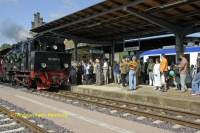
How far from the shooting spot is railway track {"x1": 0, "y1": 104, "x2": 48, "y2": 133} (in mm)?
9805

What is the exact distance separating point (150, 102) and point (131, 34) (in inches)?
314

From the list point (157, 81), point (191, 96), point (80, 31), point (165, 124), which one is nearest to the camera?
point (165, 124)

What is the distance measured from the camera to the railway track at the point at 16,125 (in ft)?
32.2

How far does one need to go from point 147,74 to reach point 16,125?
12.6 metres

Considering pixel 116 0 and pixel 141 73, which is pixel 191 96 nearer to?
pixel 116 0

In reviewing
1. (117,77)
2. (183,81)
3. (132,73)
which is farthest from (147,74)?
(183,81)

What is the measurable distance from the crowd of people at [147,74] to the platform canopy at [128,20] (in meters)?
1.73

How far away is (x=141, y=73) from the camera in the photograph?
897 inches

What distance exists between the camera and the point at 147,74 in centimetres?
2227

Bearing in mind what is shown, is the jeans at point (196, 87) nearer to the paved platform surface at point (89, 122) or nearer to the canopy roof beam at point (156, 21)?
the canopy roof beam at point (156, 21)

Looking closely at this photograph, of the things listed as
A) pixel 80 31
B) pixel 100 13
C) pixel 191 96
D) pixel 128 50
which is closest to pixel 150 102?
pixel 191 96

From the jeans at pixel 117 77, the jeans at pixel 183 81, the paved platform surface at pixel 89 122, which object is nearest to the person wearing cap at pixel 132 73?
the jeans at pixel 183 81

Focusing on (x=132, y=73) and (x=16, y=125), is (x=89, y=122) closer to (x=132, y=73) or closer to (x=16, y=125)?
(x=16, y=125)

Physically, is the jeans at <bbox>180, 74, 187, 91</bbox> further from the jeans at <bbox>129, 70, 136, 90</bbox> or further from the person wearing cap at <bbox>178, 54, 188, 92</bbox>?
the jeans at <bbox>129, 70, 136, 90</bbox>
